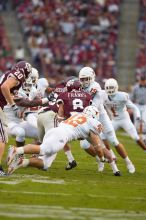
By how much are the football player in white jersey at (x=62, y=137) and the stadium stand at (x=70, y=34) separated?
11.4 m

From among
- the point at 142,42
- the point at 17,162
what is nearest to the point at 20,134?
the point at 17,162

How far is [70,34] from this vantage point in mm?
22609

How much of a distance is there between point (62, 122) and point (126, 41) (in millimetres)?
11563

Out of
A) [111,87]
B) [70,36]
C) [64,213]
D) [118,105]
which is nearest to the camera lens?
[64,213]

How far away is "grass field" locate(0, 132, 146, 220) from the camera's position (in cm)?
683

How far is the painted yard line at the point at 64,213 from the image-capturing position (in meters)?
6.67

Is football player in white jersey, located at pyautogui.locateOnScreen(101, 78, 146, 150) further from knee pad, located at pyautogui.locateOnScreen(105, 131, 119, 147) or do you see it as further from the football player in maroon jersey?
the football player in maroon jersey

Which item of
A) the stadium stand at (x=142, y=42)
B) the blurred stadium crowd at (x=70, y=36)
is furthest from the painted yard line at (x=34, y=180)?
the stadium stand at (x=142, y=42)

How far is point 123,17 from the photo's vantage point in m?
20.2

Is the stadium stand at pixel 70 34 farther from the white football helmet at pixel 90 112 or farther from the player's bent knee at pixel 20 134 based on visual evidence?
the white football helmet at pixel 90 112

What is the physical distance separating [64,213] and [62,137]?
193cm

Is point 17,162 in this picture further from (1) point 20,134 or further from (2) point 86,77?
(2) point 86,77

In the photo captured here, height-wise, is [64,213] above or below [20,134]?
above

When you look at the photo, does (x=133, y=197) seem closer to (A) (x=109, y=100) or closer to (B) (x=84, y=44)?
(A) (x=109, y=100)
